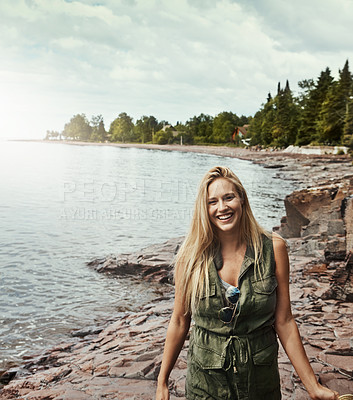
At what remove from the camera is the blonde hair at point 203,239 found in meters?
2.33

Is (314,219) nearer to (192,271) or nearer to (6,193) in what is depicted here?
(192,271)

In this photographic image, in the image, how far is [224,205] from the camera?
7.73ft

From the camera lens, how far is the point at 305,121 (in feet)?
207

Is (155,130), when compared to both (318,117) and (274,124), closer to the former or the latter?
(274,124)

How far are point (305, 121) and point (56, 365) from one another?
205 feet

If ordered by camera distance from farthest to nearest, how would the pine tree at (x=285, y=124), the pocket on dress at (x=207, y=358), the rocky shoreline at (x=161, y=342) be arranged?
the pine tree at (x=285, y=124) → the rocky shoreline at (x=161, y=342) → the pocket on dress at (x=207, y=358)

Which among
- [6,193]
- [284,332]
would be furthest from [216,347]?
[6,193]

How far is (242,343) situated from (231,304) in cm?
20

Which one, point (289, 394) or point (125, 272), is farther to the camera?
point (125, 272)

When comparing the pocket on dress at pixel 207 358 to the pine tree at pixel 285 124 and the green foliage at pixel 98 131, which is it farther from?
the green foliage at pixel 98 131

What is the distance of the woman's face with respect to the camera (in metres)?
2.36

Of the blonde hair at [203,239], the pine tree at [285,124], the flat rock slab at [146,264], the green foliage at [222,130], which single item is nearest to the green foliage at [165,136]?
the green foliage at [222,130]

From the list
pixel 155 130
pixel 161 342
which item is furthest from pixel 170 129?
pixel 161 342

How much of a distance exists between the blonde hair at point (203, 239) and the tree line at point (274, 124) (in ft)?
156
